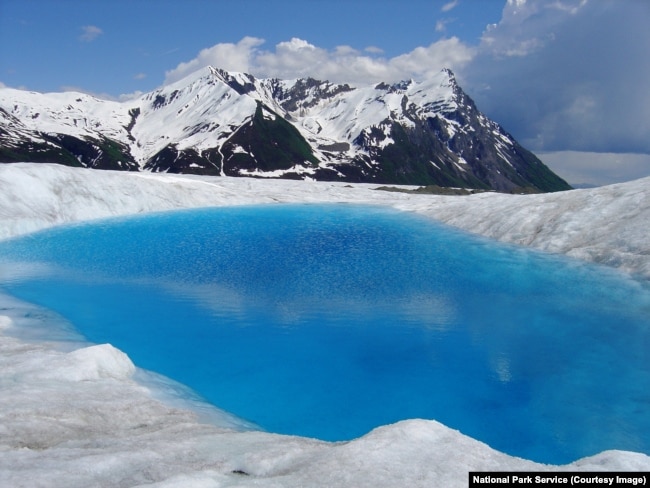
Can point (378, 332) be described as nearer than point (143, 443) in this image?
No

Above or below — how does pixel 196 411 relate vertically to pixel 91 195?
below

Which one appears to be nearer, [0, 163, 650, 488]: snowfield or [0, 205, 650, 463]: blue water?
[0, 163, 650, 488]: snowfield

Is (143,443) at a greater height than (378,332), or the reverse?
(143,443)

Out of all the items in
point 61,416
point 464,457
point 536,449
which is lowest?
point 536,449

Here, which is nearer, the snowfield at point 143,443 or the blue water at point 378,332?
the snowfield at point 143,443

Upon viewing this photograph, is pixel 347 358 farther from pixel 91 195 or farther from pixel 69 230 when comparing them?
pixel 91 195

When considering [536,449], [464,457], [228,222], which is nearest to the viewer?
[464,457]

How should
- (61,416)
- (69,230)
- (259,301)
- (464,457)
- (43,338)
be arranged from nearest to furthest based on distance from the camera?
(464,457) → (61,416) → (43,338) → (259,301) → (69,230)

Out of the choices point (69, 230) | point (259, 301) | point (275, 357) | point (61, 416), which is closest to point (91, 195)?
point (69, 230)
